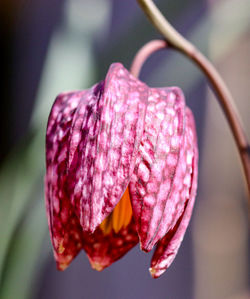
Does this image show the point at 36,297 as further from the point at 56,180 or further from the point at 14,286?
the point at 56,180

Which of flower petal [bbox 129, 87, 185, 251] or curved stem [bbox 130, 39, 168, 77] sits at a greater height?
curved stem [bbox 130, 39, 168, 77]

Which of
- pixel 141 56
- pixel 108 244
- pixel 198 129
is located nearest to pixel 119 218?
pixel 108 244

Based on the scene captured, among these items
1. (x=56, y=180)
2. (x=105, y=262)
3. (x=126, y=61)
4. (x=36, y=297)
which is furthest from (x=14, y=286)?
(x=126, y=61)

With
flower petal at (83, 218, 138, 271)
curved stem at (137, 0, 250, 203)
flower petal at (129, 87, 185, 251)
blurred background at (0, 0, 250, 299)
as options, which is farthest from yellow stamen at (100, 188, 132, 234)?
blurred background at (0, 0, 250, 299)

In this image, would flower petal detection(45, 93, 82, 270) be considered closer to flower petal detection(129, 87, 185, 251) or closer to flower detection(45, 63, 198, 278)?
flower detection(45, 63, 198, 278)

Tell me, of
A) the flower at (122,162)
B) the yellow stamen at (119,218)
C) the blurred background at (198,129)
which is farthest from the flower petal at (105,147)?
the blurred background at (198,129)

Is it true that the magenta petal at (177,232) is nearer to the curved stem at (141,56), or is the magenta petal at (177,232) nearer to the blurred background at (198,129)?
the curved stem at (141,56)

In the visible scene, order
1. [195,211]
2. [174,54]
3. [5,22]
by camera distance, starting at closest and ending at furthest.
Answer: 1. [195,211]
2. [174,54]
3. [5,22]
